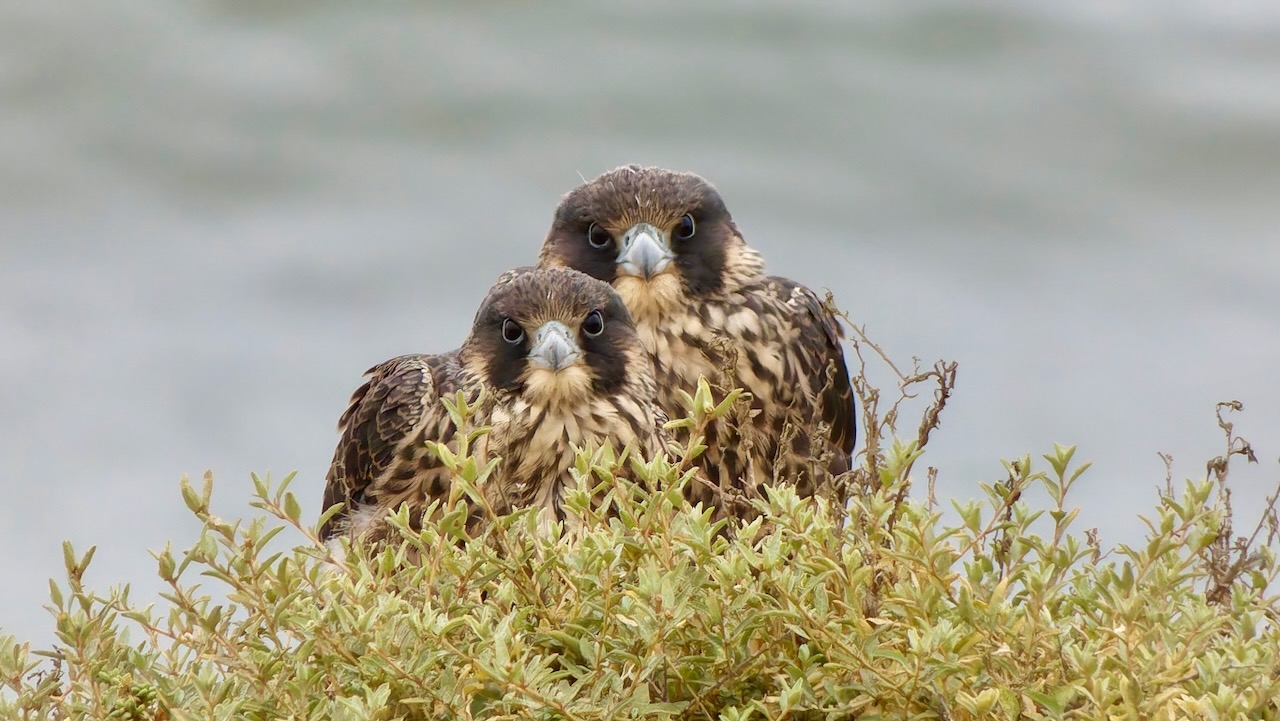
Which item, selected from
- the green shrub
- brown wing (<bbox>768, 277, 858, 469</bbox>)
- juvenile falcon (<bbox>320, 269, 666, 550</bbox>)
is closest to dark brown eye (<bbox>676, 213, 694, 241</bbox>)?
brown wing (<bbox>768, 277, 858, 469</bbox>)

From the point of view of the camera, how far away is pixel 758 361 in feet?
11.0

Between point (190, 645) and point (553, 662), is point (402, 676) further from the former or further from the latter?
point (190, 645)

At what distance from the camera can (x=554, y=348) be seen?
2.76 m

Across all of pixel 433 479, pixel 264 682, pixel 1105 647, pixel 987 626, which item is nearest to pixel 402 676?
pixel 264 682

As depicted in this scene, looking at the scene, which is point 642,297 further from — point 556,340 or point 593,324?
point 556,340

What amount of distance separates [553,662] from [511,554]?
4.2 inches

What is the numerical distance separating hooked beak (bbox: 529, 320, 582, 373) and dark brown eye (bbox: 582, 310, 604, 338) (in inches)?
2.3

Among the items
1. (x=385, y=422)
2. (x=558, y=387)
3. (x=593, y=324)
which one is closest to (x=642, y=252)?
(x=593, y=324)

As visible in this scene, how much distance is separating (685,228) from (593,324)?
54 cm

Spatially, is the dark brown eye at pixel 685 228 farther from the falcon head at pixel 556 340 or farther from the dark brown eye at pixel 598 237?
the falcon head at pixel 556 340

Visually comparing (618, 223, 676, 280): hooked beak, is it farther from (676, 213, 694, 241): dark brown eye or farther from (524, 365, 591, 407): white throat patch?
(524, 365, 591, 407): white throat patch

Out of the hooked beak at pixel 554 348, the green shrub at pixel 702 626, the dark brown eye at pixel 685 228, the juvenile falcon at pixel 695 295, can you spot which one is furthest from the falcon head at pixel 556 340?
the green shrub at pixel 702 626

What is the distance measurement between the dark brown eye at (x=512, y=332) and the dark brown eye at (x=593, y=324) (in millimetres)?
119

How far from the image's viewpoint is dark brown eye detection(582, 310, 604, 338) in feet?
9.42
